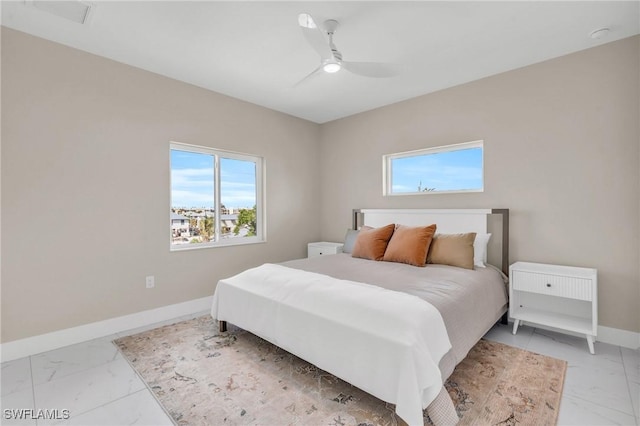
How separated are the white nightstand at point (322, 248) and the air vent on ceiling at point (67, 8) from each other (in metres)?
3.29

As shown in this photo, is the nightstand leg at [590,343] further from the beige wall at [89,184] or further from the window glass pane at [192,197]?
the window glass pane at [192,197]

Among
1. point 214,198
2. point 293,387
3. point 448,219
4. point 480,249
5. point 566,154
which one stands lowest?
point 293,387

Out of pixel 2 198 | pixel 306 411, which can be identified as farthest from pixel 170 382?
pixel 2 198

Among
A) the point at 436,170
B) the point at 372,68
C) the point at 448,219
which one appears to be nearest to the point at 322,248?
the point at 448,219

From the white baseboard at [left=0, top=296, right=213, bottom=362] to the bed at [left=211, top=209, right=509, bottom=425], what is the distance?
79 centimetres

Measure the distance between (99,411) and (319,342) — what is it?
1321mm

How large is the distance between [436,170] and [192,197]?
3000 millimetres

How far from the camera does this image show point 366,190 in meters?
4.33

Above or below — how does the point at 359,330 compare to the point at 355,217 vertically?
below

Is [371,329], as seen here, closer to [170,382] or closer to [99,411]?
[170,382]

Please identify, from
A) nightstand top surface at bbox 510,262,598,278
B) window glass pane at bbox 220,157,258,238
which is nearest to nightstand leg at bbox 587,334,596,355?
nightstand top surface at bbox 510,262,598,278

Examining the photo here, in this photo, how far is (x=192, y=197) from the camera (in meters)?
3.58

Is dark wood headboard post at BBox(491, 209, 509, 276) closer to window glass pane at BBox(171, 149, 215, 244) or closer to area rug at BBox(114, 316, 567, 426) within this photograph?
area rug at BBox(114, 316, 567, 426)

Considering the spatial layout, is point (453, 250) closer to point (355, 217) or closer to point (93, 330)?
point (355, 217)
